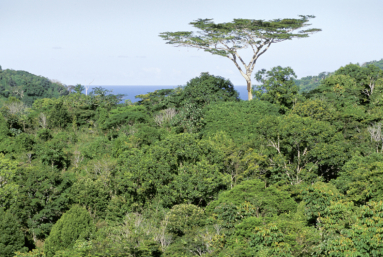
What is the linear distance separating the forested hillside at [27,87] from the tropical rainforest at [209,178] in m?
50.6

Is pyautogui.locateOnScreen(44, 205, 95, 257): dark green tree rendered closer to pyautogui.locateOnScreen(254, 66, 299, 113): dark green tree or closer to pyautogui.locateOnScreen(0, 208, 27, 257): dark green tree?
pyautogui.locateOnScreen(0, 208, 27, 257): dark green tree

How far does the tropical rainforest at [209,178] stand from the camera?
1856 cm

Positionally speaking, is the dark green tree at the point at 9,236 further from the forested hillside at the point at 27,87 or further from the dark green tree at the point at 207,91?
the forested hillside at the point at 27,87

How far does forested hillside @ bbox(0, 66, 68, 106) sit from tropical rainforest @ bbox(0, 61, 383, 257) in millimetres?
50629

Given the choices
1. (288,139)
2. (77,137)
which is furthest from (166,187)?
(77,137)

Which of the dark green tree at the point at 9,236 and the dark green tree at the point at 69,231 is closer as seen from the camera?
the dark green tree at the point at 9,236

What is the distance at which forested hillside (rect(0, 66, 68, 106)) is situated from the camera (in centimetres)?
9418

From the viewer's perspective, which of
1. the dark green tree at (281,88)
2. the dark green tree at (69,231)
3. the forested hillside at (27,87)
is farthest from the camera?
the forested hillside at (27,87)

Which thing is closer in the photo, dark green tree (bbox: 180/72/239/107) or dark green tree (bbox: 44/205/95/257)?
dark green tree (bbox: 44/205/95/257)

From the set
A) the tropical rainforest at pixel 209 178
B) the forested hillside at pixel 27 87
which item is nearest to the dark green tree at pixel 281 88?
the tropical rainforest at pixel 209 178

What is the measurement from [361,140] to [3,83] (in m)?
106

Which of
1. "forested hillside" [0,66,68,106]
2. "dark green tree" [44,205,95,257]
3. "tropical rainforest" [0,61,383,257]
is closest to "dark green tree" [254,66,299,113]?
"tropical rainforest" [0,61,383,257]

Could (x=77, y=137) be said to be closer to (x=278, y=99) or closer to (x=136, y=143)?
(x=136, y=143)

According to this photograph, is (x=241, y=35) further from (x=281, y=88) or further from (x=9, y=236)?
(x=9, y=236)
